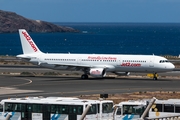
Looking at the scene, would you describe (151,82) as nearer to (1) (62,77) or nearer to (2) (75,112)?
(1) (62,77)

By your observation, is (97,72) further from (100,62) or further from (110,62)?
(110,62)

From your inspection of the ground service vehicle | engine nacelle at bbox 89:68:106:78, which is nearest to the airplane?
engine nacelle at bbox 89:68:106:78

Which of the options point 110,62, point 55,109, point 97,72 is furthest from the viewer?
point 110,62

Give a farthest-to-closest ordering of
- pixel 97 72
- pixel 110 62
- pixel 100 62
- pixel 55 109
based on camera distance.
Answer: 1. pixel 100 62
2. pixel 110 62
3. pixel 97 72
4. pixel 55 109

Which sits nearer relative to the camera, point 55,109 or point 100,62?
point 55,109

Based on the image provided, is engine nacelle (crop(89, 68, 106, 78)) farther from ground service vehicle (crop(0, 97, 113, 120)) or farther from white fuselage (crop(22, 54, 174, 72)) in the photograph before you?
ground service vehicle (crop(0, 97, 113, 120))

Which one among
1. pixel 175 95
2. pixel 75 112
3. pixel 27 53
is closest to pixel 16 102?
pixel 75 112

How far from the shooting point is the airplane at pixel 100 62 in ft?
294

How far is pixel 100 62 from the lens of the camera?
92562mm

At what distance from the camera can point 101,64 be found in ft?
303

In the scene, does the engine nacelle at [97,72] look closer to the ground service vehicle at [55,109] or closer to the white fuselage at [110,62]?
the white fuselage at [110,62]

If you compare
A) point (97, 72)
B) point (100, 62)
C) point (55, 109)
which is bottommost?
point (55, 109)

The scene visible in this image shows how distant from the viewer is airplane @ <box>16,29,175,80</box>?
8962cm

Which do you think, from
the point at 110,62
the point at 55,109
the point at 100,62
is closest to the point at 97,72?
the point at 100,62
